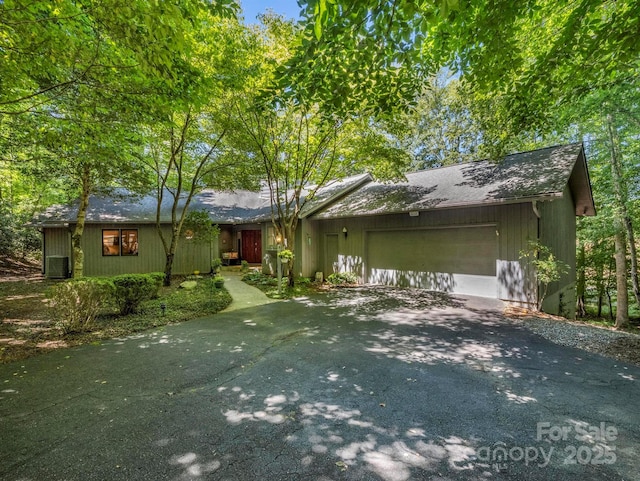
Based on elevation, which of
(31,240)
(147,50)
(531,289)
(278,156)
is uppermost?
(278,156)

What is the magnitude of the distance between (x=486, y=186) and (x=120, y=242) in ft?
51.3

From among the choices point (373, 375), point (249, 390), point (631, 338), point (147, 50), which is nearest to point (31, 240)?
point (147, 50)

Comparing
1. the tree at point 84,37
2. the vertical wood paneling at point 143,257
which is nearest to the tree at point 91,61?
the tree at point 84,37

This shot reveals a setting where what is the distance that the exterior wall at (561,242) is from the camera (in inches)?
327

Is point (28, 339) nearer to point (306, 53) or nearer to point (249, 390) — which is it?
point (249, 390)

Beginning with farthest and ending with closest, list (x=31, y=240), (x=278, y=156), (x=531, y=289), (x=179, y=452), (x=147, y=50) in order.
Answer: (x=31, y=240)
(x=278, y=156)
(x=531, y=289)
(x=147, y=50)
(x=179, y=452)

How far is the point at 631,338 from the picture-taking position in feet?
17.8

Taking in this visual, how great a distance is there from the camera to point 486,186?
889 centimetres

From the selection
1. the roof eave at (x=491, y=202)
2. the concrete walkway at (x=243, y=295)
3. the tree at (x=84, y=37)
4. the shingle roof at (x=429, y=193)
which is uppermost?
the tree at (x=84, y=37)

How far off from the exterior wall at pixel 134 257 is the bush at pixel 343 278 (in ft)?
21.1

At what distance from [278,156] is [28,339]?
8571mm

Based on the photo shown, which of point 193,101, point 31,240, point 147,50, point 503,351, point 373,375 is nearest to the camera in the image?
point 147,50

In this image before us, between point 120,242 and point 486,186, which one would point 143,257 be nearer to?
point 120,242

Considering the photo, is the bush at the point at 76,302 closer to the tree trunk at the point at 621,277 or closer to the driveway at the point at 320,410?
the driveway at the point at 320,410
